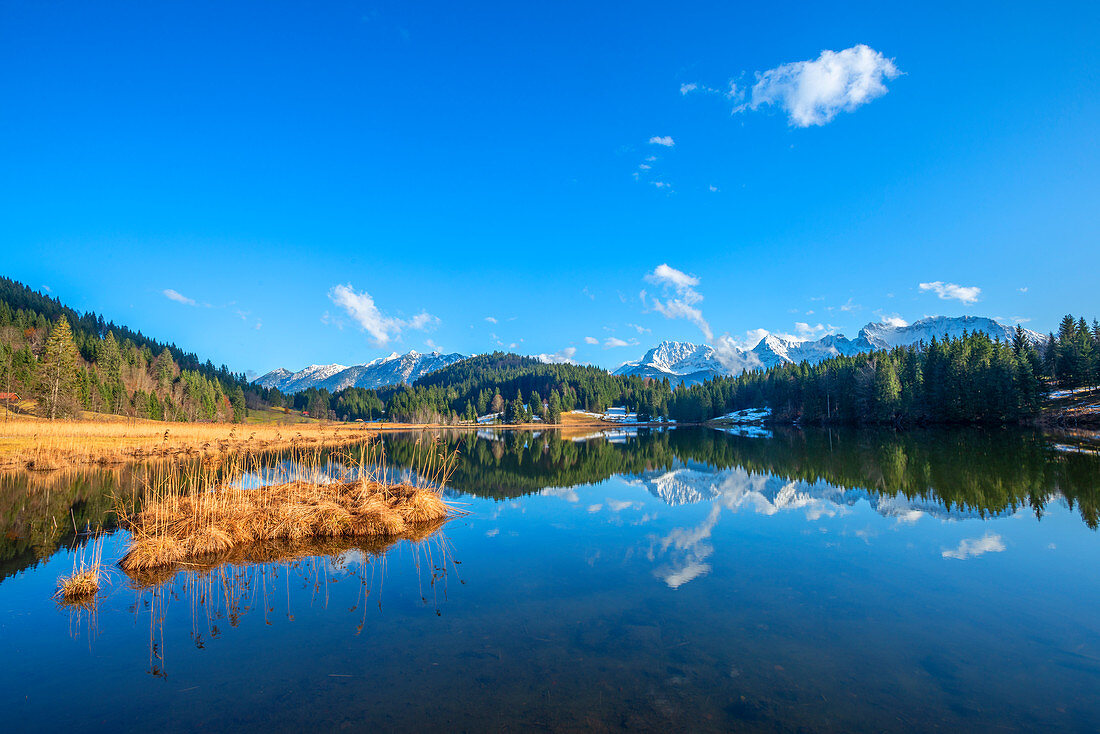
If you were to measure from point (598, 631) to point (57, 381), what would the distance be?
82.8 meters

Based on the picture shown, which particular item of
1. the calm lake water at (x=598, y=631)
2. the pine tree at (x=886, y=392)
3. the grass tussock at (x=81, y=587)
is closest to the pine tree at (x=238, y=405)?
the calm lake water at (x=598, y=631)

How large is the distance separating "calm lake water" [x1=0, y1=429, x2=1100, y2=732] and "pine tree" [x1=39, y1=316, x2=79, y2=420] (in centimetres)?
5857

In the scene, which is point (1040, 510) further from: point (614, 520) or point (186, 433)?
point (186, 433)

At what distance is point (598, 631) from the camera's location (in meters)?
8.70

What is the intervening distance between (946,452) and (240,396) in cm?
16136

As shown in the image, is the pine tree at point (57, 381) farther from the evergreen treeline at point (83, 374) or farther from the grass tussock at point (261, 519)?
the grass tussock at point (261, 519)

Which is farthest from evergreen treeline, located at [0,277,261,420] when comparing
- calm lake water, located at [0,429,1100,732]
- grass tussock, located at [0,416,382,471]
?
calm lake water, located at [0,429,1100,732]

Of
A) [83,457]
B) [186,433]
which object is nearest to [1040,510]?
[83,457]

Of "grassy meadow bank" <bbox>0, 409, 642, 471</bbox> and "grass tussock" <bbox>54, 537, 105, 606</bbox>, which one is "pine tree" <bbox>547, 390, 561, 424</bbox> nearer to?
"grassy meadow bank" <bbox>0, 409, 642, 471</bbox>

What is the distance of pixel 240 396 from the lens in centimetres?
14062

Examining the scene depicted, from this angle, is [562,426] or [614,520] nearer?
[614,520]

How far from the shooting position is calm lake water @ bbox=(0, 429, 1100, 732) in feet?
20.6

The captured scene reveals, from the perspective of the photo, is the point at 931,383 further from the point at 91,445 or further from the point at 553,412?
the point at 91,445

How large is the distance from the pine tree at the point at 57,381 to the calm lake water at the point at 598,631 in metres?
58.6
